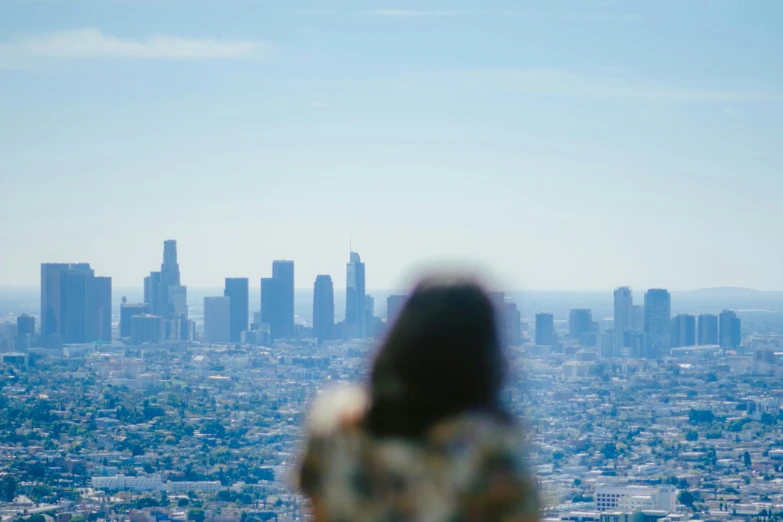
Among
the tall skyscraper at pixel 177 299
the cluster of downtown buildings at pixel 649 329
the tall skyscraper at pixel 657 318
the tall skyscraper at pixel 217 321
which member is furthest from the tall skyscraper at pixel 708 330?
the tall skyscraper at pixel 177 299

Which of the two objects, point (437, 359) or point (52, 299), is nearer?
point (437, 359)

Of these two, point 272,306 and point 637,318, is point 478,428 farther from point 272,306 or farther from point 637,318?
point 272,306

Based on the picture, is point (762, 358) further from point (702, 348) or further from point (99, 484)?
point (99, 484)

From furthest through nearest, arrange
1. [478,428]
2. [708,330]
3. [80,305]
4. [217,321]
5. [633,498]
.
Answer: [217,321]
[80,305]
[708,330]
[633,498]
[478,428]

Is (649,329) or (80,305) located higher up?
(80,305)

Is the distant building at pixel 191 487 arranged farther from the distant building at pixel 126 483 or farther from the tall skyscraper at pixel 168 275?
the tall skyscraper at pixel 168 275

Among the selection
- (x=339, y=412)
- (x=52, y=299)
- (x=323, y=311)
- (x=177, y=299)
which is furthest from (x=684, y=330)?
(x=339, y=412)

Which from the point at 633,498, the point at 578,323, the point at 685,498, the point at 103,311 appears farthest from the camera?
the point at 103,311

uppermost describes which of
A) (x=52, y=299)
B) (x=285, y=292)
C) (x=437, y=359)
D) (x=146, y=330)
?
(x=437, y=359)
